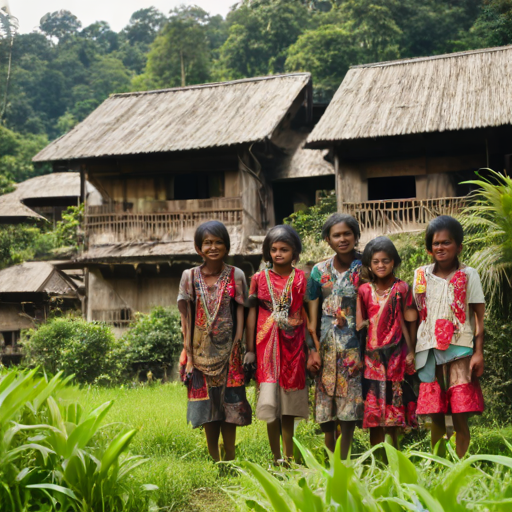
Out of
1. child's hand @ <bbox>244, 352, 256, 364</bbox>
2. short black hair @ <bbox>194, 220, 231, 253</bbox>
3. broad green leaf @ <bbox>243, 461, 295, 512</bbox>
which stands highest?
short black hair @ <bbox>194, 220, 231, 253</bbox>

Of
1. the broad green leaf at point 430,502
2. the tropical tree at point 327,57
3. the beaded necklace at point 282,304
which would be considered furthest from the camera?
the tropical tree at point 327,57

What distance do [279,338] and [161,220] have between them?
1118 centimetres

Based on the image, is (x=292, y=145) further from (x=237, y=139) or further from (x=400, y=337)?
(x=400, y=337)

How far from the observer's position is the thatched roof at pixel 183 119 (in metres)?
14.6

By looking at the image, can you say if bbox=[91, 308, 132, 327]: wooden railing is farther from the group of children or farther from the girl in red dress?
the girl in red dress

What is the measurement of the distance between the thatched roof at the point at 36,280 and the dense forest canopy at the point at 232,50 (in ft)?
14.6

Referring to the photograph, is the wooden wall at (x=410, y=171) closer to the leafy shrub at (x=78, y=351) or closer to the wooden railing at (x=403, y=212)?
the wooden railing at (x=403, y=212)

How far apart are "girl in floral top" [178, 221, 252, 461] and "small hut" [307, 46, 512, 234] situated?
8.41m

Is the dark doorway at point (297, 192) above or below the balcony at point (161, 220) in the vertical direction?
above

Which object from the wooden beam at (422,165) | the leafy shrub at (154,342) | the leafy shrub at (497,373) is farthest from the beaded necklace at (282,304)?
the wooden beam at (422,165)

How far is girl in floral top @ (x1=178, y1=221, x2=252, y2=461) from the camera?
4.36 meters

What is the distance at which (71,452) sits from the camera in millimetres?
3289

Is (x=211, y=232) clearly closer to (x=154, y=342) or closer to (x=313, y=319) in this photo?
(x=313, y=319)

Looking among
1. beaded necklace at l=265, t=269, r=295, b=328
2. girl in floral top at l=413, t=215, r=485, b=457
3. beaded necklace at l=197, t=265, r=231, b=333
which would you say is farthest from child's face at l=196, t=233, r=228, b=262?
girl in floral top at l=413, t=215, r=485, b=457
